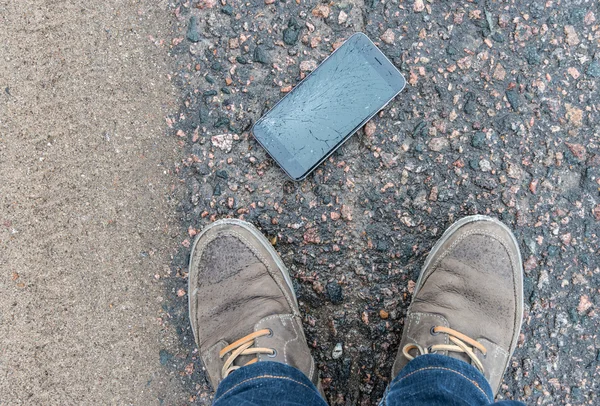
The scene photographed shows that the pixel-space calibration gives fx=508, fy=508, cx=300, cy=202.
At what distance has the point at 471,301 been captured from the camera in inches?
66.6

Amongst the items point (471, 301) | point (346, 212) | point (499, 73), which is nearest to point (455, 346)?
point (471, 301)

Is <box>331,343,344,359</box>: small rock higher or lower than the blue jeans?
lower

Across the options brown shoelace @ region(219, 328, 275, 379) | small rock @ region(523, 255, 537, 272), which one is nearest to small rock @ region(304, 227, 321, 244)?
brown shoelace @ region(219, 328, 275, 379)

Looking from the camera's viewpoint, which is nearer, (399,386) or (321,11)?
A: (399,386)

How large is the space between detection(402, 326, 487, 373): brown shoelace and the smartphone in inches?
25.9

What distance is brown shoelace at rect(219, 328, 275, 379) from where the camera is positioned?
1636mm

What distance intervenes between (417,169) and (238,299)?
2.45 feet

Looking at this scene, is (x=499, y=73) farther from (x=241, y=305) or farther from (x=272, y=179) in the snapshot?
(x=241, y=305)

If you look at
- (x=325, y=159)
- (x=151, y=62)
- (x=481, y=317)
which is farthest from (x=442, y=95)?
(x=151, y=62)

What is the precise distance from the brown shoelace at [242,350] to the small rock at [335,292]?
0.78 feet

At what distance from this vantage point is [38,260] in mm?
1774

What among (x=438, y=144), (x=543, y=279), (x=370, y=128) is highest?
(x=370, y=128)

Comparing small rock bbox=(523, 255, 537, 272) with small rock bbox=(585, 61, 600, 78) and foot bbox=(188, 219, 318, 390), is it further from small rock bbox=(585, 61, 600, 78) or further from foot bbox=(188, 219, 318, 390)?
foot bbox=(188, 219, 318, 390)

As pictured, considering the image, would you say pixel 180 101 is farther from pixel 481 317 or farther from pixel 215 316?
pixel 481 317
